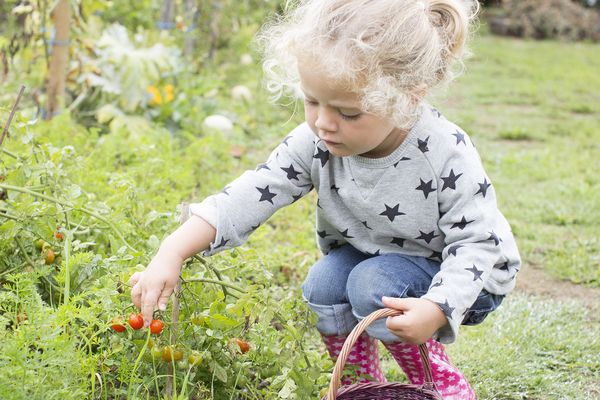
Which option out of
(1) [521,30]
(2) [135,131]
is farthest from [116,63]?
(1) [521,30]

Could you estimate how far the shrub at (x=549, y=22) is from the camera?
38.2 ft

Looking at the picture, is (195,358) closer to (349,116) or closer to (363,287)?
(363,287)

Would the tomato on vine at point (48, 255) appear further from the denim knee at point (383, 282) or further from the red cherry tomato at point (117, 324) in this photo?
the denim knee at point (383, 282)

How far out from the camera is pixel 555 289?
317cm

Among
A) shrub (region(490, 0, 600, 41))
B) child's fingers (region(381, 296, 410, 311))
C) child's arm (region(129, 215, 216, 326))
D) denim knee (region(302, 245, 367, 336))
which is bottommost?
shrub (region(490, 0, 600, 41))

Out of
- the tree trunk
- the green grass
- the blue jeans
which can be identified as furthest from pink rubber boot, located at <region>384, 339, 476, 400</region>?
the tree trunk

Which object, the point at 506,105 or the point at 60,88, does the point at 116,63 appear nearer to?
the point at 60,88

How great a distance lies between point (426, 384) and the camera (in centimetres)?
200

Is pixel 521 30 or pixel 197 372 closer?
pixel 197 372

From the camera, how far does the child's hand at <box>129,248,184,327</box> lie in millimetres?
1782

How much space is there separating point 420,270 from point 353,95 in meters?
0.55

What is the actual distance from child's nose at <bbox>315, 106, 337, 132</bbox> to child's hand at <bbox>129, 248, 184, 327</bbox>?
1.47 feet

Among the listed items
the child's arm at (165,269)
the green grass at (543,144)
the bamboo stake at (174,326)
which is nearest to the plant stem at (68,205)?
the child's arm at (165,269)

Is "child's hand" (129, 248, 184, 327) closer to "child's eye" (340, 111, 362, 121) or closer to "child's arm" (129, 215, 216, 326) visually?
"child's arm" (129, 215, 216, 326)
